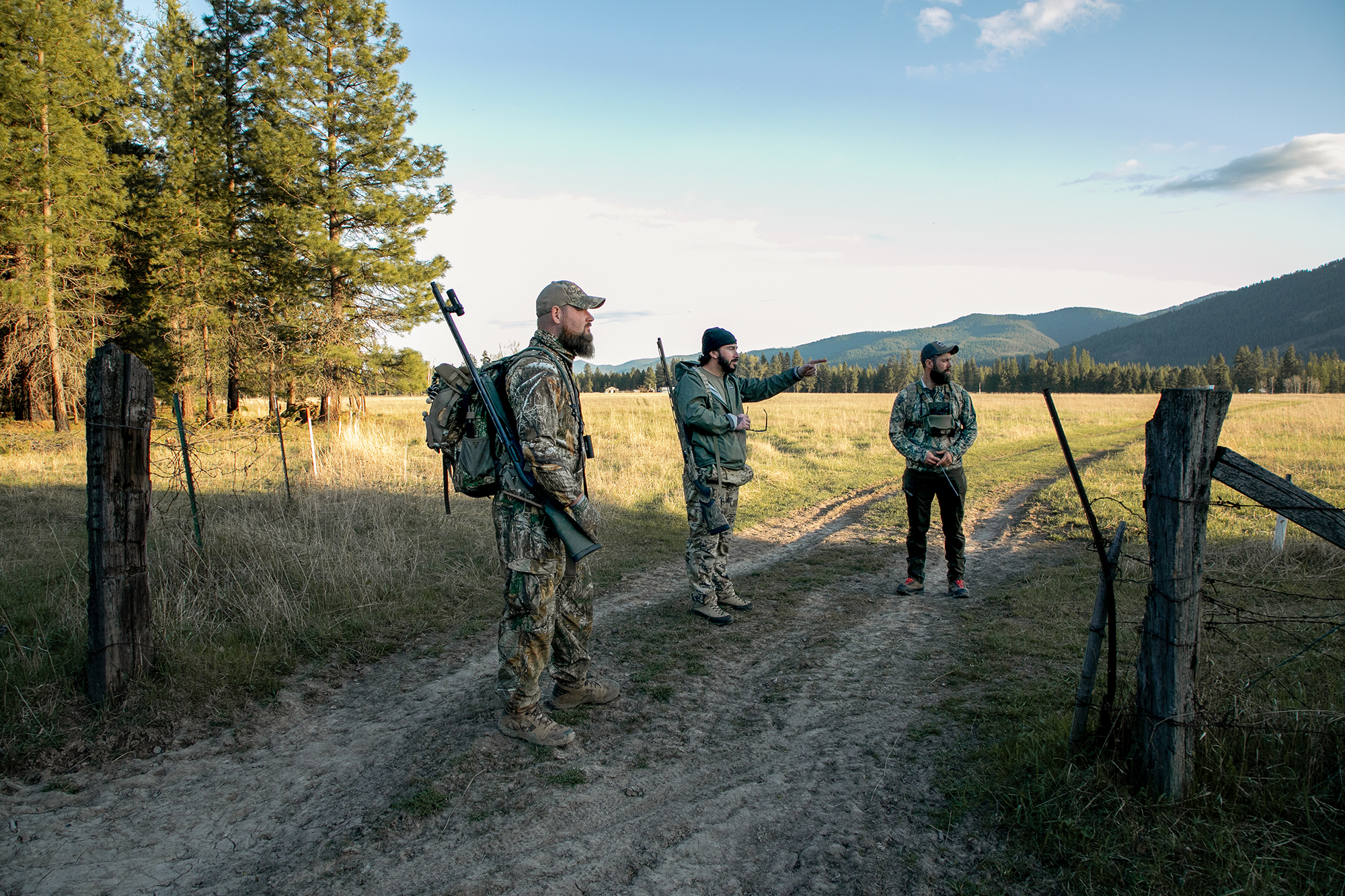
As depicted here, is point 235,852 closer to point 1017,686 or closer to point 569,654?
point 569,654

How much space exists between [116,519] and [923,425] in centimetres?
628

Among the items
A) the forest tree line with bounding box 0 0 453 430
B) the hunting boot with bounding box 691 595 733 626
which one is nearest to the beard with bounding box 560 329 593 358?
the hunting boot with bounding box 691 595 733 626

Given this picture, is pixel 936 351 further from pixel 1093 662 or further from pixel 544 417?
pixel 544 417

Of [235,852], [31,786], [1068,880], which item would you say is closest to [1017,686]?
[1068,880]

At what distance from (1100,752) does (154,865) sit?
4.23 metres

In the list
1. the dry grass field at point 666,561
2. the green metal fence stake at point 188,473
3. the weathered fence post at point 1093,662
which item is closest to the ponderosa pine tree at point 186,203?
the dry grass field at point 666,561

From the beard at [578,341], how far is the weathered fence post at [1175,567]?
2773 mm

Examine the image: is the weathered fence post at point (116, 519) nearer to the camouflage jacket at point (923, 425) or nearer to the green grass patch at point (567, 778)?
the green grass patch at point (567, 778)

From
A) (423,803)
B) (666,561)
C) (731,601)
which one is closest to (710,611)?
(731,601)

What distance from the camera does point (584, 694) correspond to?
4.33 metres

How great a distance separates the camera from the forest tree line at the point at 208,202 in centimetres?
1936

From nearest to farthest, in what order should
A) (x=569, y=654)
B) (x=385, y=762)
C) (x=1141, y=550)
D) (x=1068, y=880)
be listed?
(x=1068, y=880) → (x=385, y=762) → (x=569, y=654) → (x=1141, y=550)

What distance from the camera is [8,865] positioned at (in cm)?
284

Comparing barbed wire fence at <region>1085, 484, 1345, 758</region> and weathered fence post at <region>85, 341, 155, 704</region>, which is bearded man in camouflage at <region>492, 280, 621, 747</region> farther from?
barbed wire fence at <region>1085, 484, 1345, 758</region>
